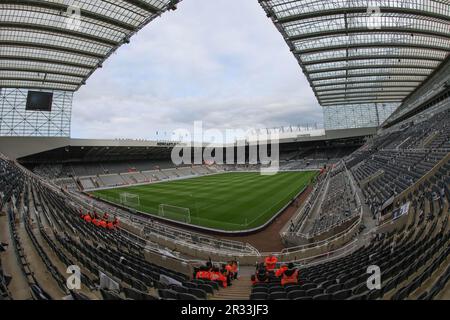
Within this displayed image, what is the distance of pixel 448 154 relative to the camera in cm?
1764

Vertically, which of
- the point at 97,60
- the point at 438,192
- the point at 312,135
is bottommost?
the point at 438,192

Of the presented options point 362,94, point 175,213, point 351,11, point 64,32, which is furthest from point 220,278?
point 362,94

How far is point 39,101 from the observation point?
45.2 metres

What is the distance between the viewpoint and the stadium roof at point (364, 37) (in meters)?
27.6

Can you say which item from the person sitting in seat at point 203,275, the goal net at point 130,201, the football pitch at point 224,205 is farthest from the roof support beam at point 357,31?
the person sitting in seat at point 203,275

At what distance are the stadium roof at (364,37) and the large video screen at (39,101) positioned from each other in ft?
126

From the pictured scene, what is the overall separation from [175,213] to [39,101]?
35.7 metres

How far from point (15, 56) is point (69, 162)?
2696 cm

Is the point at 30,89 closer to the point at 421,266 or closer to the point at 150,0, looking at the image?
the point at 150,0

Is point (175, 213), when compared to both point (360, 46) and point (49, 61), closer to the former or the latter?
point (49, 61)

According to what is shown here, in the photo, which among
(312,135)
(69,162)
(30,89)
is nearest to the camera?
(30,89)

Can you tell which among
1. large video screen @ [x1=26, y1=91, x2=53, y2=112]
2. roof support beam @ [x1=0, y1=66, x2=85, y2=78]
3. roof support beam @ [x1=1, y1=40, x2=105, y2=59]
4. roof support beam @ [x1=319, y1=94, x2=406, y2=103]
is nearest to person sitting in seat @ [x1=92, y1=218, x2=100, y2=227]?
roof support beam @ [x1=1, y1=40, x2=105, y2=59]

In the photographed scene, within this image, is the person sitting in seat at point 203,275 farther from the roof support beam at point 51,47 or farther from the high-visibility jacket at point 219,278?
the roof support beam at point 51,47
